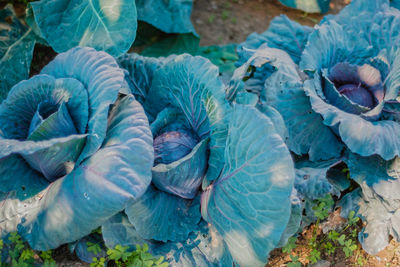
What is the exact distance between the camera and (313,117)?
237 centimetres

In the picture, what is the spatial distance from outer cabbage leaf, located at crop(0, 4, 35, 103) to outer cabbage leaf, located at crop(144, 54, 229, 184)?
3.87 feet

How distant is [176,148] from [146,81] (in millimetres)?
600

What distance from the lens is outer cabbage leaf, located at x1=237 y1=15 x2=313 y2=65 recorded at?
2676 mm

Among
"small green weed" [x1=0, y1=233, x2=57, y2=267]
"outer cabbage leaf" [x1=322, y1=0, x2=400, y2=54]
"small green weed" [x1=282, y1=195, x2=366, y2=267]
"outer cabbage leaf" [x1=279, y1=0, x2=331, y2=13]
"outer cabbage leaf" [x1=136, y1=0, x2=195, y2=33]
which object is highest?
"outer cabbage leaf" [x1=322, y1=0, x2=400, y2=54]

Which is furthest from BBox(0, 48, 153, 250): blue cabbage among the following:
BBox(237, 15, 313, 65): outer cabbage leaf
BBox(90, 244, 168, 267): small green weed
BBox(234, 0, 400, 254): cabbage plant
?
BBox(237, 15, 313, 65): outer cabbage leaf

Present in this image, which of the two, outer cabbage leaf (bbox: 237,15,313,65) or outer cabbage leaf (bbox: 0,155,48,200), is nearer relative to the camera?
outer cabbage leaf (bbox: 0,155,48,200)

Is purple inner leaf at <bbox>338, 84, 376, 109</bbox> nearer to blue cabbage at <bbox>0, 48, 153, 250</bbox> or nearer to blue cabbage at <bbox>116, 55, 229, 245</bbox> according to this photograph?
blue cabbage at <bbox>116, 55, 229, 245</bbox>

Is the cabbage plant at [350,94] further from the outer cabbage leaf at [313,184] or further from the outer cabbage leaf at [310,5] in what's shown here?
the outer cabbage leaf at [310,5]

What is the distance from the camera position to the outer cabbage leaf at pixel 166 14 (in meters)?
3.10

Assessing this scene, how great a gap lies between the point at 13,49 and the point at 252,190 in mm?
2175

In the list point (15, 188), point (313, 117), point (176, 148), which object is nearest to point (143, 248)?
point (176, 148)

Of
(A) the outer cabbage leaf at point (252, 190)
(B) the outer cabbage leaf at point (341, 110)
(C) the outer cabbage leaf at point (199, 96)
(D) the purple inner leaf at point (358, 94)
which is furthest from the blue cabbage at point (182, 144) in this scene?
(D) the purple inner leaf at point (358, 94)

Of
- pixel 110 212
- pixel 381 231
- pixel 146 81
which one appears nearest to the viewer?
pixel 110 212

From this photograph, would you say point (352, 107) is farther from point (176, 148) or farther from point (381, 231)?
point (176, 148)
